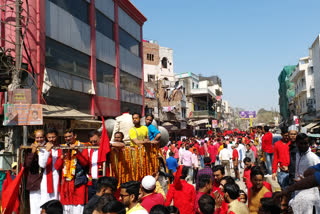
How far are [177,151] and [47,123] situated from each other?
270 inches

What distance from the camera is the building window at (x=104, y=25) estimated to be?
1888cm

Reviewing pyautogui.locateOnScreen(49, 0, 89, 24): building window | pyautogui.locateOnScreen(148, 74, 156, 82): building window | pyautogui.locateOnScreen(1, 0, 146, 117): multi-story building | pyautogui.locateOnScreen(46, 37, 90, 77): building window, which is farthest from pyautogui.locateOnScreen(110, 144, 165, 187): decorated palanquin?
pyautogui.locateOnScreen(148, 74, 156, 82): building window

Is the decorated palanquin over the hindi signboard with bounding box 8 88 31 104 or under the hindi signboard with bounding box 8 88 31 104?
under

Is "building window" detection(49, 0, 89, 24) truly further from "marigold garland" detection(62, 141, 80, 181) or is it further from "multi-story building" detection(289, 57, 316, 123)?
"multi-story building" detection(289, 57, 316, 123)

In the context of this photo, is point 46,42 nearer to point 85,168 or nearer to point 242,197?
point 85,168

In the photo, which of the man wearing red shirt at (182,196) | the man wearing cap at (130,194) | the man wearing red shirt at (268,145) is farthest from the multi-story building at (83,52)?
the man wearing cap at (130,194)

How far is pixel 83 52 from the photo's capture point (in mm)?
16641

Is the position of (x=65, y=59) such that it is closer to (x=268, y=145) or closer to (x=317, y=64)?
(x=268, y=145)

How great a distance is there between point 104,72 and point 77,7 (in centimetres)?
446

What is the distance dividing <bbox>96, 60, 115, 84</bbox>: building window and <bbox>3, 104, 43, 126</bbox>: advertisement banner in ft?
37.3

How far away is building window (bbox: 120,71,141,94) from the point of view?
2253 cm

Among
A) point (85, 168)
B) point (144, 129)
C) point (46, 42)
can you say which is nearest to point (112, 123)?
point (144, 129)

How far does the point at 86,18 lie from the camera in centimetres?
1747

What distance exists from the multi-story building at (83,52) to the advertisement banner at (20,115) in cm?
531
